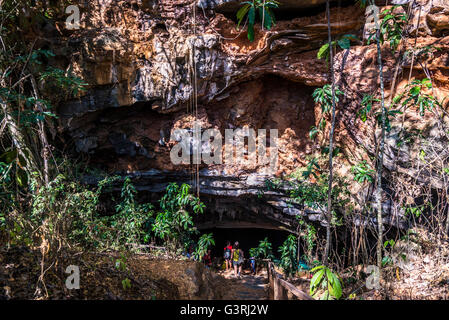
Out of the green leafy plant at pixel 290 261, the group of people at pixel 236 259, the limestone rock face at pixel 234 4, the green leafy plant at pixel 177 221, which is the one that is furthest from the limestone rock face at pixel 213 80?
the green leafy plant at pixel 177 221

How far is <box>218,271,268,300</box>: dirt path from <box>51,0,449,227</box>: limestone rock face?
1693 millimetres

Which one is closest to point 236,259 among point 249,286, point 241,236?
point 249,286

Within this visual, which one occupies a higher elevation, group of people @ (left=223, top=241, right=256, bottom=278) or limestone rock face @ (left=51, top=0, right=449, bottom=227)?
limestone rock face @ (left=51, top=0, right=449, bottom=227)

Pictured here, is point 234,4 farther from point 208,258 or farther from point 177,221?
Result: point 208,258

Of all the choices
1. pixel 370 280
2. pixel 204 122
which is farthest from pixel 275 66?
pixel 370 280

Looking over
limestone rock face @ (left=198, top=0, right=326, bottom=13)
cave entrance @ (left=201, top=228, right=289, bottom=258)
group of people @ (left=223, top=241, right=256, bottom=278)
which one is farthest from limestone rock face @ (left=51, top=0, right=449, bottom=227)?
cave entrance @ (left=201, top=228, right=289, bottom=258)

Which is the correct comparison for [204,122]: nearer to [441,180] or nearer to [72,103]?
[72,103]

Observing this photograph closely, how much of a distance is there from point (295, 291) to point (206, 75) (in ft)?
15.6

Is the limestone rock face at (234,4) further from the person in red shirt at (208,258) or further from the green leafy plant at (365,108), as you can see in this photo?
the person in red shirt at (208,258)

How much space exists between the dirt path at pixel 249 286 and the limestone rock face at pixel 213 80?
5.56 ft

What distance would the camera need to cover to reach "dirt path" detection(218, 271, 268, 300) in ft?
14.4

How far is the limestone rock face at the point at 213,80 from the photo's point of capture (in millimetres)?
5297

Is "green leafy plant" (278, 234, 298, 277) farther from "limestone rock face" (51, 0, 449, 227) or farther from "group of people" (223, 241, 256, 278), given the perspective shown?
"limestone rock face" (51, 0, 449, 227)

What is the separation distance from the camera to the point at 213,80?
19.9 feet
